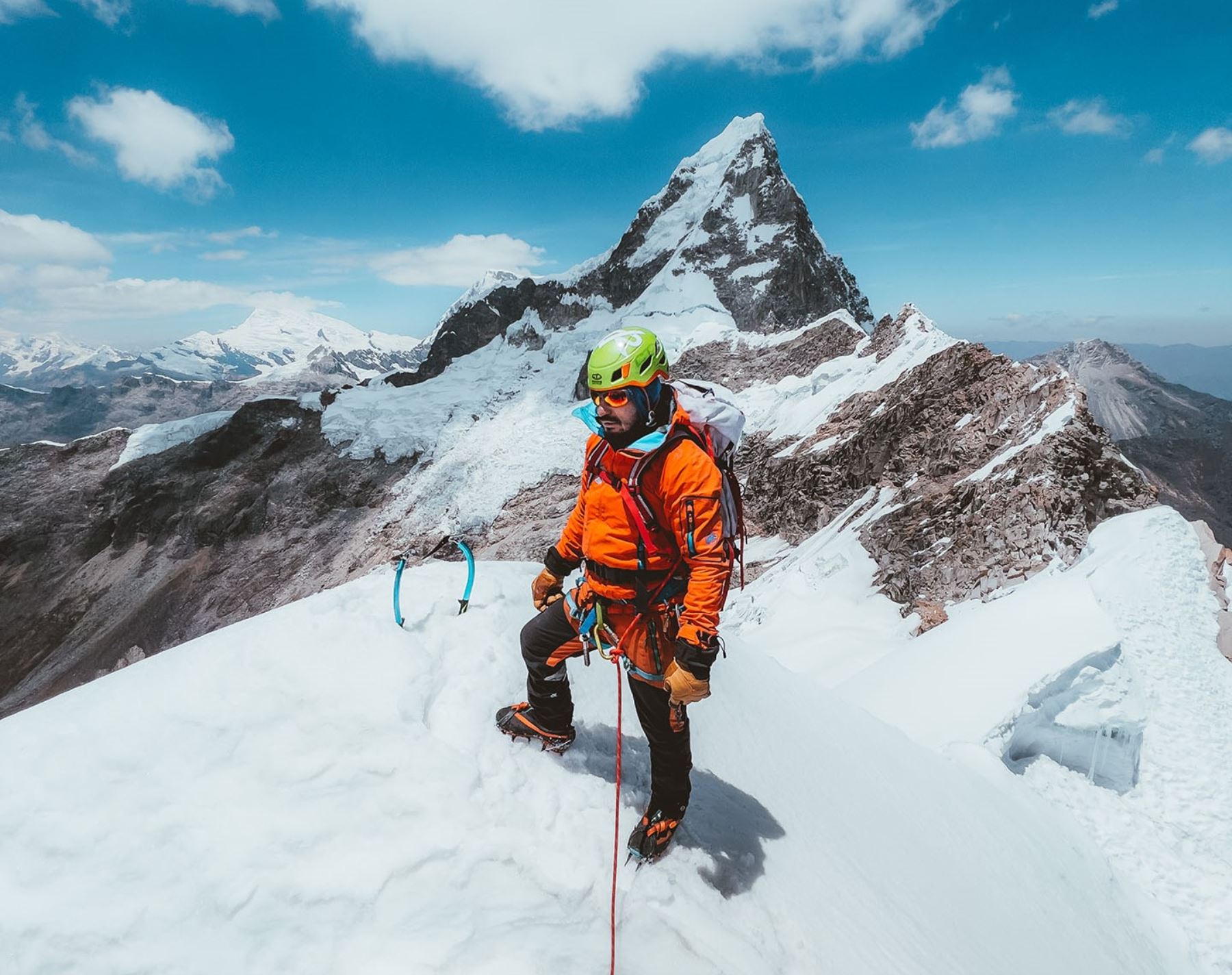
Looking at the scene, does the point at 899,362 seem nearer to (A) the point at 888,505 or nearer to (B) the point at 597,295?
(A) the point at 888,505

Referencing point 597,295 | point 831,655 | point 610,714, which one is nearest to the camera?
point 610,714

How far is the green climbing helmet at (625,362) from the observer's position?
3.61 metres

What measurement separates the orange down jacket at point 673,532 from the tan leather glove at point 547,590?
0.51 m

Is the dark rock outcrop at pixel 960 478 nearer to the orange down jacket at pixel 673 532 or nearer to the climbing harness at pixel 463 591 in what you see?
the orange down jacket at pixel 673 532

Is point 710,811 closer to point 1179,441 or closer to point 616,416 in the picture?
point 616,416

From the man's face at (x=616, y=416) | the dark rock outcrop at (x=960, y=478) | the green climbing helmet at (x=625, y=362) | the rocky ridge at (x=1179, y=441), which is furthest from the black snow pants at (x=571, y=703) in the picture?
the rocky ridge at (x=1179, y=441)

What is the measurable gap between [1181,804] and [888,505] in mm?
13061

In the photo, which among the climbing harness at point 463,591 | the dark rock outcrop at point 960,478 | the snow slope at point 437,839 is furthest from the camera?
the dark rock outcrop at point 960,478

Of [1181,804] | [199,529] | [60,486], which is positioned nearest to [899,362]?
[1181,804]

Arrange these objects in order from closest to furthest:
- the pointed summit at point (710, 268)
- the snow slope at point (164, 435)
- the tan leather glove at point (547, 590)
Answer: the tan leather glove at point (547, 590) < the snow slope at point (164, 435) < the pointed summit at point (710, 268)

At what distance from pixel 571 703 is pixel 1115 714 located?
7.72 m

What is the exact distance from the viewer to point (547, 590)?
442cm

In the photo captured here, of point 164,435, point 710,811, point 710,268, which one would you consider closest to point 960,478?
point 710,811

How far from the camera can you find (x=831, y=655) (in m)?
14.0
